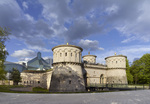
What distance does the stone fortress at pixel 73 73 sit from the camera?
1166 inches

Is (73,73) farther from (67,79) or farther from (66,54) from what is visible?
(66,54)

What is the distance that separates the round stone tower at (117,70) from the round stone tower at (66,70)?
16.3m

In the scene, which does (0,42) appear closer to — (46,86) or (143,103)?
(143,103)

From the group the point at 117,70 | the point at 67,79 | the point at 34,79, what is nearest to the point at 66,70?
the point at 67,79

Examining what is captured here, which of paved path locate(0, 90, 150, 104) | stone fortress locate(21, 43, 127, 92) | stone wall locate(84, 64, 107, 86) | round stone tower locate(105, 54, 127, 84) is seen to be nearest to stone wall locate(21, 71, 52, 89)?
stone fortress locate(21, 43, 127, 92)

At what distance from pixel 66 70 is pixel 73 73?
1.90 metres

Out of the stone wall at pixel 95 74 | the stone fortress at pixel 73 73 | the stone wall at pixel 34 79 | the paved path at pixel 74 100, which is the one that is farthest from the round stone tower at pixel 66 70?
Result: the stone wall at pixel 34 79

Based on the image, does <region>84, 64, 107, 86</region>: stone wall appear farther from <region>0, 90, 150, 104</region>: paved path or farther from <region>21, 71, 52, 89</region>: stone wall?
<region>0, 90, 150, 104</region>: paved path

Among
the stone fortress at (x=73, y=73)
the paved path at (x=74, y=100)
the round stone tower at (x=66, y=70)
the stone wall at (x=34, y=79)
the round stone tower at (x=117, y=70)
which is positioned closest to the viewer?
the paved path at (x=74, y=100)

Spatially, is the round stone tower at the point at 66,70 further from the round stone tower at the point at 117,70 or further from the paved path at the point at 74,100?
the round stone tower at the point at 117,70

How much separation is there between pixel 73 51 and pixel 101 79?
18.1 metres

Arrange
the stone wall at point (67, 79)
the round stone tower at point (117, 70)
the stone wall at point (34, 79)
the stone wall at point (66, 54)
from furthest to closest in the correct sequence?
the stone wall at point (34, 79) < the round stone tower at point (117, 70) < the stone wall at point (66, 54) < the stone wall at point (67, 79)

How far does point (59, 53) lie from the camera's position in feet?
103

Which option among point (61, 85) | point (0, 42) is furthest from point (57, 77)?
point (0, 42)
